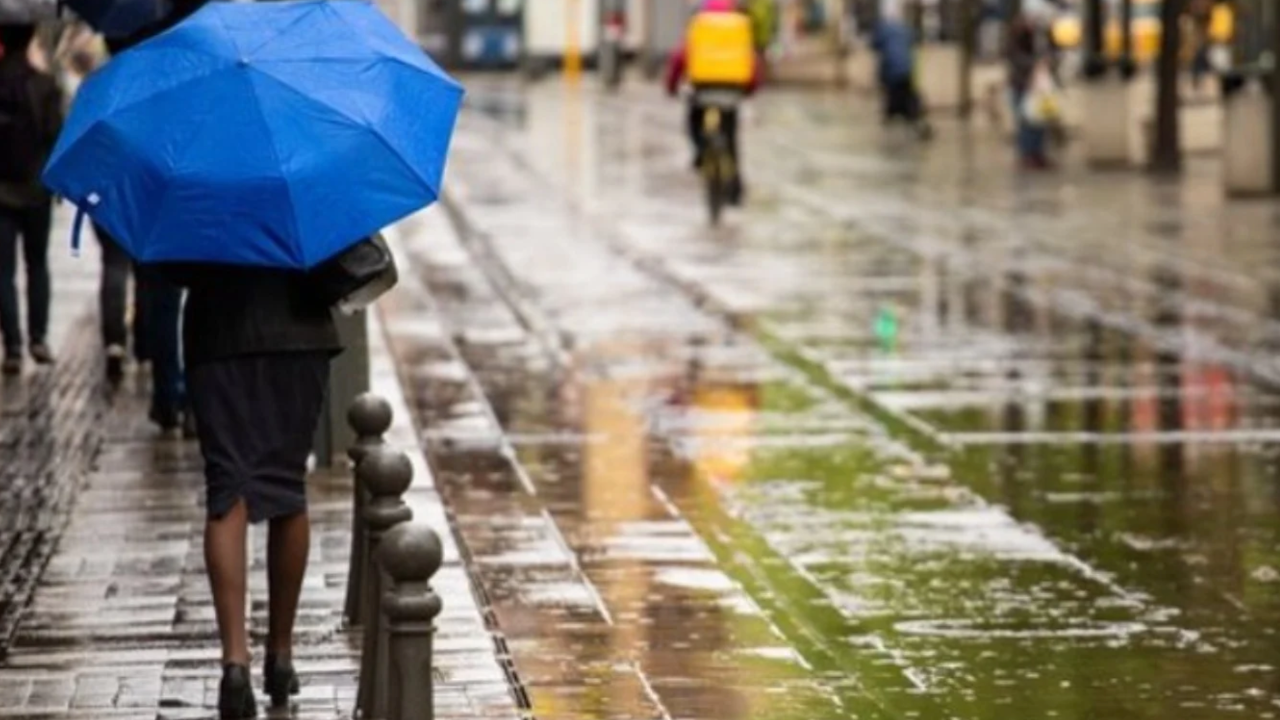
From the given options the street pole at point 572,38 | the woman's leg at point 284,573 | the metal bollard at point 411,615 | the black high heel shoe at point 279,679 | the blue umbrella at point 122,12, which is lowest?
the street pole at point 572,38

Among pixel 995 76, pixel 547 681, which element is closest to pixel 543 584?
pixel 547 681

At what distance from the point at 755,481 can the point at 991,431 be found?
2.19 meters

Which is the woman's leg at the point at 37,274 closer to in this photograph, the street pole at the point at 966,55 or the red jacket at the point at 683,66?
the red jacket at the point at 683,66

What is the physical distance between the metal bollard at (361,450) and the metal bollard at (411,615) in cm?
186

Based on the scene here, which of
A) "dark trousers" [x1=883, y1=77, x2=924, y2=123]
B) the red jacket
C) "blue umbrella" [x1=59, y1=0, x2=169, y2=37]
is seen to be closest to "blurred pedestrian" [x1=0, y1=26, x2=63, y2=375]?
"blue umbrella" [x1=59, y1=0, x2=169, y2=37]

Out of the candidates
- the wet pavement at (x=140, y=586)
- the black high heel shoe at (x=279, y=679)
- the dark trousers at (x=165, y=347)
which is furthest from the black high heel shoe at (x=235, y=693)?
the dark trousers at (x=165, y=347)

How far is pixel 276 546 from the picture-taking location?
10219mm

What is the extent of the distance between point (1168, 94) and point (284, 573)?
96.2ft

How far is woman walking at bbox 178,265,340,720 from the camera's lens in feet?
32.8

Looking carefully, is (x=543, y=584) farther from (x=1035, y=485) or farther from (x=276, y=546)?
(x=1035, y=485)

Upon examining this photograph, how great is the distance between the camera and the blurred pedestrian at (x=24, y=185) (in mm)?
17922

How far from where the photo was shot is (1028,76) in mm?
42750

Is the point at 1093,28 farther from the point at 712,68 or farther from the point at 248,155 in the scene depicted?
the point at 248,155

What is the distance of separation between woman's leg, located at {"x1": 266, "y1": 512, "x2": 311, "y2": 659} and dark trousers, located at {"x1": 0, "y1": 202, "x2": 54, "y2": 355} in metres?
8.55
